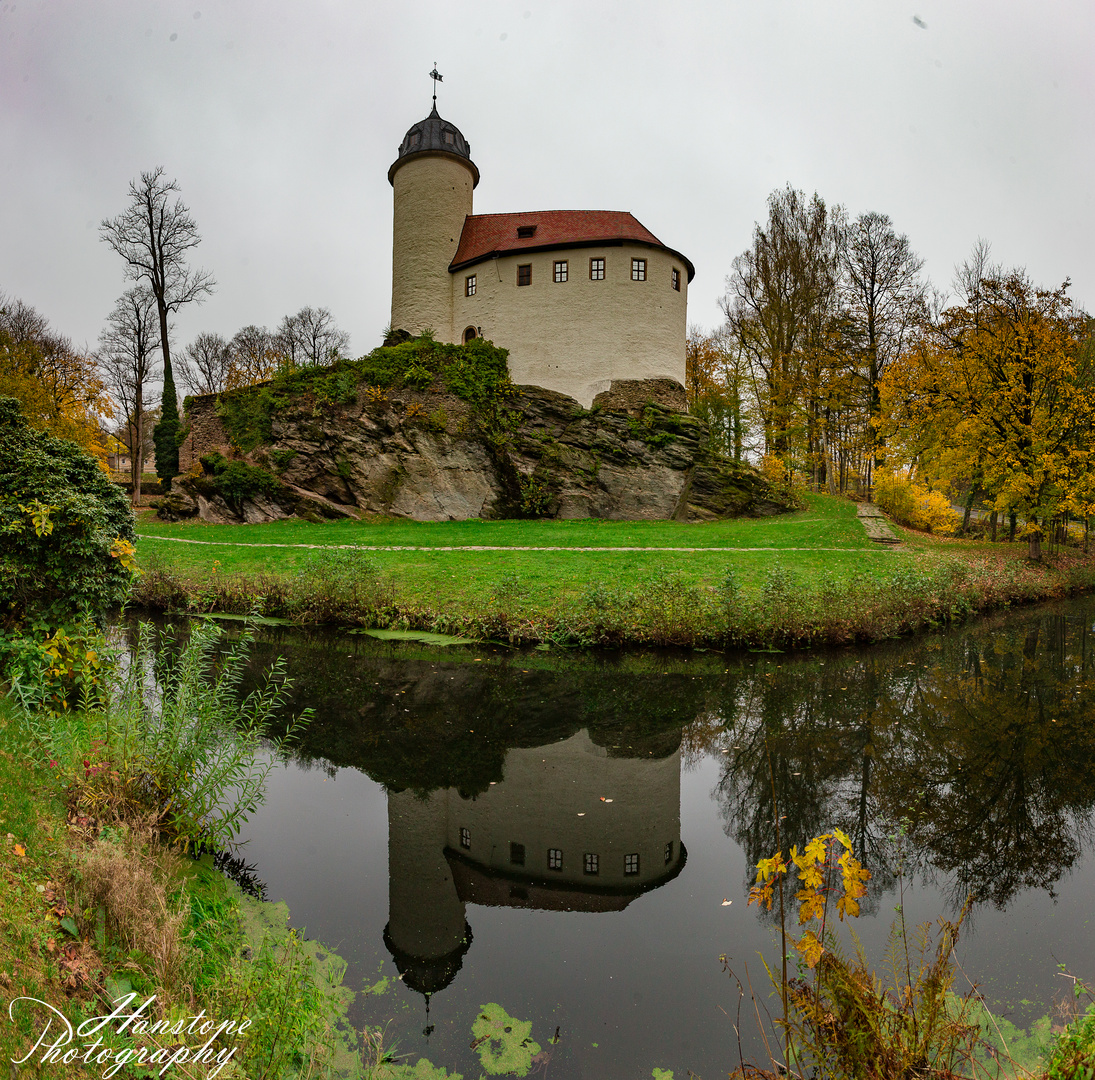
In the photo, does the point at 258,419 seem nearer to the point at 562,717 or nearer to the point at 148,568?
the point at 148,568

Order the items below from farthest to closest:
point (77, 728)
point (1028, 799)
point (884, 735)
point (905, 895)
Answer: point (884, 735) < point (1028, 799) < point (77, 728) < point (905, 895)

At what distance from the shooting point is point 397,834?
513cm

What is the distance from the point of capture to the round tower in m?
32.4

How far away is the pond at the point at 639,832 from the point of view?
3.48 metres

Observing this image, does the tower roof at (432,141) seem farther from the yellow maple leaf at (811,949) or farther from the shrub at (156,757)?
the yellow maple leaf at (811,949)

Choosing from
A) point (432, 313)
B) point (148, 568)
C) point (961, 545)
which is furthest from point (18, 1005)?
point (432, 313)

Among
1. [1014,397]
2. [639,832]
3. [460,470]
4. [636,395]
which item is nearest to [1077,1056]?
[639,832]

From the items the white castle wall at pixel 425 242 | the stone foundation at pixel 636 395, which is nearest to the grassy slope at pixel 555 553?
the stone foundation at pixel 636 395

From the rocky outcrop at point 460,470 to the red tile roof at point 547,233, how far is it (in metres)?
7.77

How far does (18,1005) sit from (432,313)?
3242cm

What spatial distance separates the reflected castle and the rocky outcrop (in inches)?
845

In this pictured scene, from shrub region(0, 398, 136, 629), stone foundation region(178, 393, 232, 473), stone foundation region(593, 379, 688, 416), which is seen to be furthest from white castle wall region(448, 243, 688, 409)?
shrub region(0, 398, 136, 629)

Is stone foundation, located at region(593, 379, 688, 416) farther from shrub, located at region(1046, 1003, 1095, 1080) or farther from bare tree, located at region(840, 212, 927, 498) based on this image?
shrub, located at region(1046, 1003, 1095, 1080)

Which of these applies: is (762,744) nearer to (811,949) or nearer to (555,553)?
(811,949)
